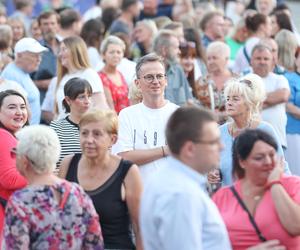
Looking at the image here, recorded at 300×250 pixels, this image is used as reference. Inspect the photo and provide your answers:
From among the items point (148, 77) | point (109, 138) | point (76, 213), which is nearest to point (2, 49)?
point (148, 77)

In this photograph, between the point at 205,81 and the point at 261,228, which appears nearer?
the point at 261,228

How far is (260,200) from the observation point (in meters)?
5.96

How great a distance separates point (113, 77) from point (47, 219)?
5792 millimetres

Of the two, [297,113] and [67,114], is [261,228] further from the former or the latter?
[297,113]

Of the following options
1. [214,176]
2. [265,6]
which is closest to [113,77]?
[214,176]

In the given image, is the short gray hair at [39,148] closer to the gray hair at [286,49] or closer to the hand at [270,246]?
the hand at [270,246]

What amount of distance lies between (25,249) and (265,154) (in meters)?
1.57

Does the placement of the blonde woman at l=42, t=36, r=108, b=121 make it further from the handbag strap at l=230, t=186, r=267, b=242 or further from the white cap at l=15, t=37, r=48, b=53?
the handbag strap at l=230, t=186, r=267, b=242

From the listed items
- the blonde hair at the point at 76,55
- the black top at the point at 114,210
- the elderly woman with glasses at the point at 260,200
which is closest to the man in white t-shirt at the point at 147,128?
the black top at the point at 114,210

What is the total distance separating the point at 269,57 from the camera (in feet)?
36.0

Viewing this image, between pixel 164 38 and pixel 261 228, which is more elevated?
pixel 164 38

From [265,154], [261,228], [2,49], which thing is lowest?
[261,228]

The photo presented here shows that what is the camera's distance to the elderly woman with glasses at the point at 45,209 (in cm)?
567

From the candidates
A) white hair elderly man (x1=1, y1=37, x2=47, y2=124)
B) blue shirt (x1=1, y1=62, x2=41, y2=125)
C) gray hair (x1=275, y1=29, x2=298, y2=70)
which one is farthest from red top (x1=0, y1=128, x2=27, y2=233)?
gray hair (x1=275, y1=29, x2=298, y2=70)
